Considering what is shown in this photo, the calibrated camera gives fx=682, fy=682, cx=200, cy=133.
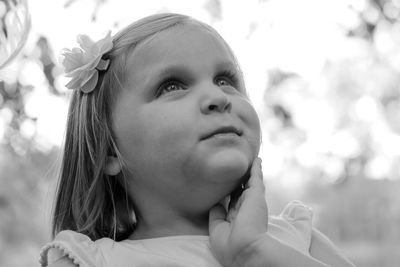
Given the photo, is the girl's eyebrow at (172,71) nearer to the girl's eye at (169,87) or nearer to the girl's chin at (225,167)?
the girl's eye at (169,87)

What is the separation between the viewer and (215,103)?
1.22m

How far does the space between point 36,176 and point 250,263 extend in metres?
4.24

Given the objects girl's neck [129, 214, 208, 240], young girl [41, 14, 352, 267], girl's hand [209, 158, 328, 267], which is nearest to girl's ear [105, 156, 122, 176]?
young girl [41, 14, 352, 267]

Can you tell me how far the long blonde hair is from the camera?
136cm

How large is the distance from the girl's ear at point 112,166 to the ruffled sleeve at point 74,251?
0.15m

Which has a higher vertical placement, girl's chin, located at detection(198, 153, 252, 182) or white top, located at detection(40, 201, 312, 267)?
girl's chin, located at detection(198, 153, 252, 182)

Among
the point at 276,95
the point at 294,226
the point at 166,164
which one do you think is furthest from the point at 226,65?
the point at 276,95

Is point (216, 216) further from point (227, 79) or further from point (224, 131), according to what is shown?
point (227, 79)

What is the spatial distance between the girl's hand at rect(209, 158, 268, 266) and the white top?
36mm

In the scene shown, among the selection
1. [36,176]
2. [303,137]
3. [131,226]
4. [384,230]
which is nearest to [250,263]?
[131,226]

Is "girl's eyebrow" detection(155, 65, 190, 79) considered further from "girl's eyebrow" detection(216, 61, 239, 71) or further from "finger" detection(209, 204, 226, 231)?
"finger" detection(209, 204, 226, 231)

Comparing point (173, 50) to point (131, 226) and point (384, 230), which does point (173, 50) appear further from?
point (384, 230)

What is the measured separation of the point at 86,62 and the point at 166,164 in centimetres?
33

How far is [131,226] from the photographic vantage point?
1.45m
